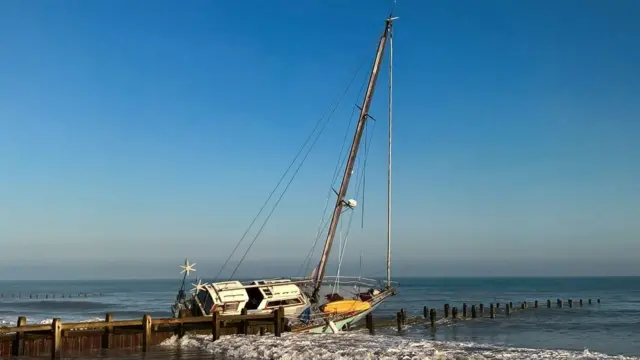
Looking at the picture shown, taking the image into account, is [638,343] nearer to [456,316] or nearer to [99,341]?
[456,316]

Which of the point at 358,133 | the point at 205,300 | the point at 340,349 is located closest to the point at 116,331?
the point at 205,300

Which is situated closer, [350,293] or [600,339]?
[350,293]

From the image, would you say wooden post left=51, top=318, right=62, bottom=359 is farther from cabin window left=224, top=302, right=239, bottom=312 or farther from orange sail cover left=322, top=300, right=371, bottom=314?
orange sail cover left=322, top=300, right=371, bottom=314

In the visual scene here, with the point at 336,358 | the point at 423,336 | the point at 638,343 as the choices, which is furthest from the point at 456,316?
the point at 336,358

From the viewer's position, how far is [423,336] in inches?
1948

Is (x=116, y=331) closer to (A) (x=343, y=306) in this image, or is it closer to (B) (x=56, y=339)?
(B) (x=56, y=339)

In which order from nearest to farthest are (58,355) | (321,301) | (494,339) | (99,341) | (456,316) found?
(58,355)
(99,341)
(321,301)
(494,339)
(456,316)

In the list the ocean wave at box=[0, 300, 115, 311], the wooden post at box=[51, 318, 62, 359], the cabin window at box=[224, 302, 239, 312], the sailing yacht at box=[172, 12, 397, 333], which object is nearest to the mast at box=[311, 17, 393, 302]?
the sailing yacht at box=[172, 12, 397, 333]

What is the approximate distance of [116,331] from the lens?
3222 cm

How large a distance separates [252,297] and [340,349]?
841 centimetres

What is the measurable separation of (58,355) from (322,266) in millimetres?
16948

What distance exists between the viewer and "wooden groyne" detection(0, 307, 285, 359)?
2894 centimetres

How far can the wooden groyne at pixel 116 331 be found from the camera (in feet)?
94.9

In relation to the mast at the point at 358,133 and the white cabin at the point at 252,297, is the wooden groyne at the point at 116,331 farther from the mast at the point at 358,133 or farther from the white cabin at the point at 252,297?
the mast at the point at 358,133
